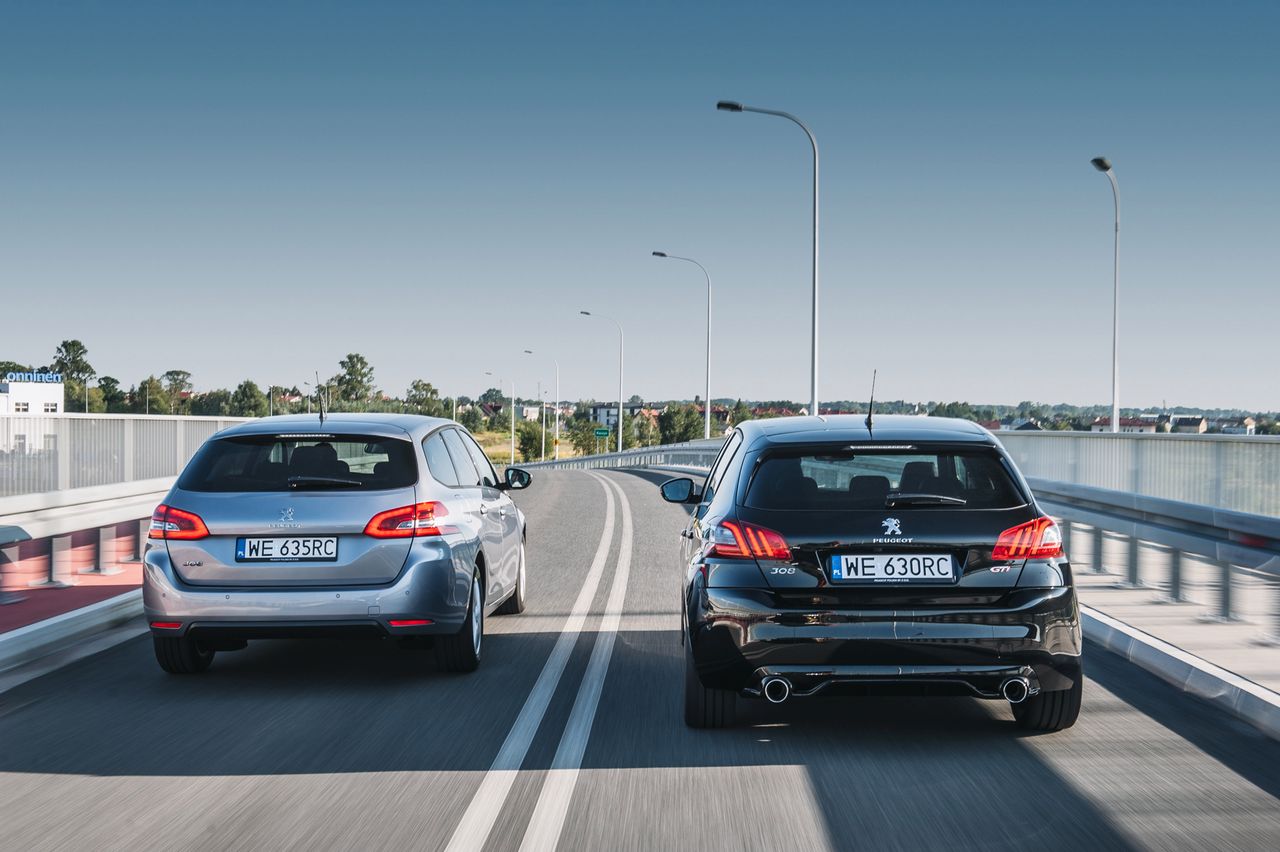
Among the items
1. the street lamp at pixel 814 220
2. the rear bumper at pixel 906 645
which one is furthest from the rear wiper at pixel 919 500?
the street lamp at pixel 814 220

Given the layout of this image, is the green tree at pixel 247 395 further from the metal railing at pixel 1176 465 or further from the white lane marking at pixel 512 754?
the white lane marking at pixel 512 754

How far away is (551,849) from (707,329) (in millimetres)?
42426

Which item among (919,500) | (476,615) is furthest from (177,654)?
(919,500)

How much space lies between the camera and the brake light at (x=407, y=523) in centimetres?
707

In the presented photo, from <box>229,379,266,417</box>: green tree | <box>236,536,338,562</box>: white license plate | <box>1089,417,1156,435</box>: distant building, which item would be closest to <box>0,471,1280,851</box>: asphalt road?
<box>236,536,338,562</box>: white license plate

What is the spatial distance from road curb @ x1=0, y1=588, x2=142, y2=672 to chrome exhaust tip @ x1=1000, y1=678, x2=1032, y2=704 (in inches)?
220

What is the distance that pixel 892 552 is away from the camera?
5.61 metres

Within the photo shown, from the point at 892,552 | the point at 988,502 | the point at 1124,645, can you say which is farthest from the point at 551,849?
the point at 1124,645

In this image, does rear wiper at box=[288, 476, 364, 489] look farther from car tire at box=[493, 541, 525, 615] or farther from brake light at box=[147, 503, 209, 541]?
car tire at box=[493, 541, 525, 615]

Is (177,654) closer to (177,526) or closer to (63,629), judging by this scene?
(177,526)

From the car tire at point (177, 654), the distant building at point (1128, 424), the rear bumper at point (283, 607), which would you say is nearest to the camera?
the rear bumper at point (283, 607)

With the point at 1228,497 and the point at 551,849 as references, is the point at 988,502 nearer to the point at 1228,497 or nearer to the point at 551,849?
the point at 551,849

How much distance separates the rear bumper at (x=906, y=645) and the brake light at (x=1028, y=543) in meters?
0.16

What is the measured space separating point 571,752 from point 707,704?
28.5 inches
